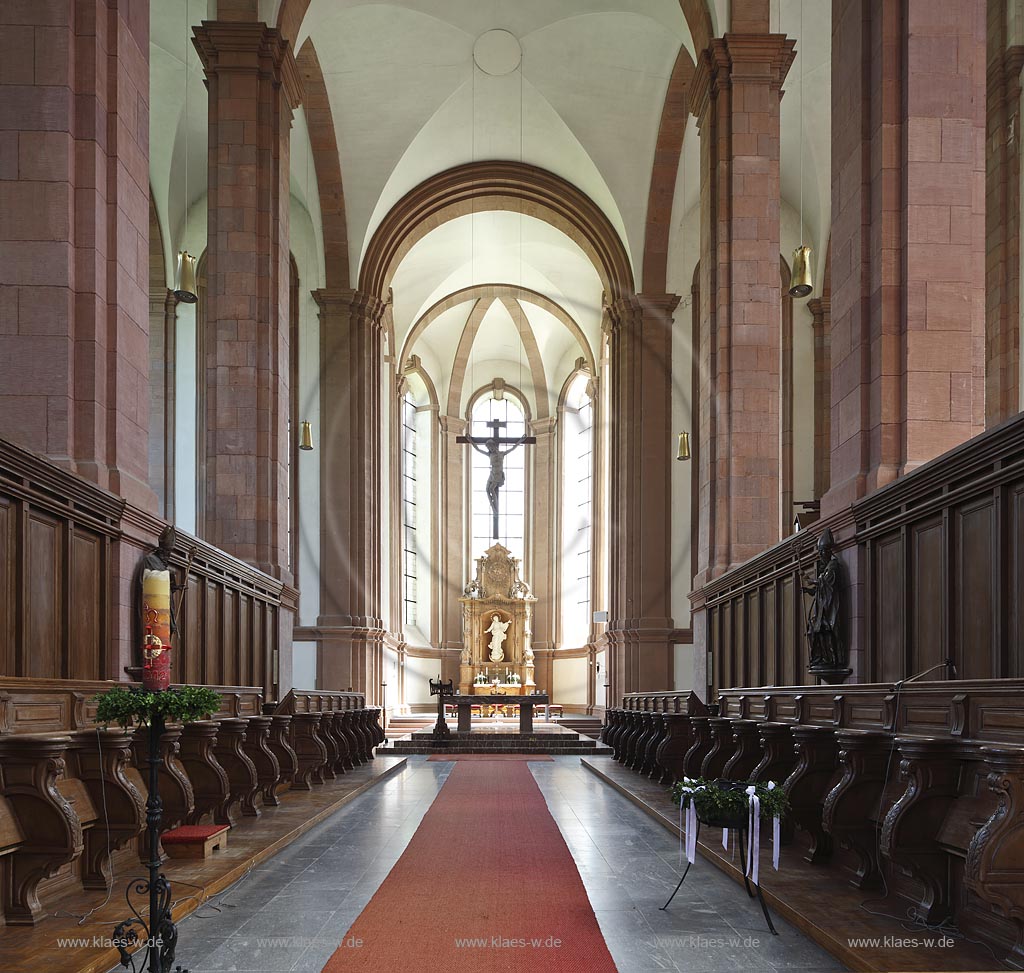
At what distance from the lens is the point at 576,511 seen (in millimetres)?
32250

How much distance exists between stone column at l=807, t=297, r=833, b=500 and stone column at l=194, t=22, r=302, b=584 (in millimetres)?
10017

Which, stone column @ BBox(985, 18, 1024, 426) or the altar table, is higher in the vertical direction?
stone column @ BBox(985, 18, 1024, 426)

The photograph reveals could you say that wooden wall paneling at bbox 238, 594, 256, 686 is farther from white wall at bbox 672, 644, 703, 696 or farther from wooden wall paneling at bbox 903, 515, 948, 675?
white wall at bbox 672, 644, 703, 696

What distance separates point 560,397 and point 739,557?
67.2 ft

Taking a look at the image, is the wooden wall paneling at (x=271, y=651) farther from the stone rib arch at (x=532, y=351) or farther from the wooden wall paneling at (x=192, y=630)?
the stone rib arch at (x=532, y=351)

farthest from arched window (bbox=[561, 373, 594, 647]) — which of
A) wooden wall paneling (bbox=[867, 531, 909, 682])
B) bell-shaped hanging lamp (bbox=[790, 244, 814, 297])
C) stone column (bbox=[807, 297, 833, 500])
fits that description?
wooden wall paneling (bbox=[867, 531, 909, 682])

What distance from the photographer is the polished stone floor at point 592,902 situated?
440 centimetres

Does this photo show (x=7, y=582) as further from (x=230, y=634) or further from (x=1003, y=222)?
(x=1003, y=222)

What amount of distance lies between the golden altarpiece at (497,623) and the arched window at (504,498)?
189 cm

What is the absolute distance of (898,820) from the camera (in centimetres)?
427

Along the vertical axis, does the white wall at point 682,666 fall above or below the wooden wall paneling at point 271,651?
below

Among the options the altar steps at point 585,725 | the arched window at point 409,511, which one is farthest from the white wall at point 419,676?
the altar steps at point 585,725

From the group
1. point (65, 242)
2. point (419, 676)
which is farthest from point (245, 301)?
point (419, 676)

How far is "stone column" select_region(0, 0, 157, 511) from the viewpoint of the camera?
285 inches
